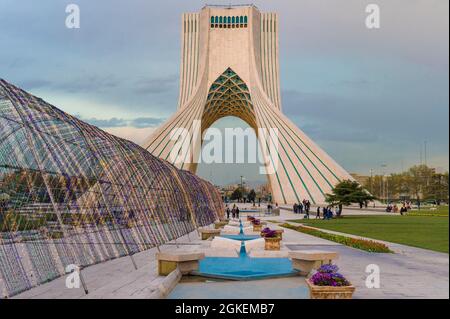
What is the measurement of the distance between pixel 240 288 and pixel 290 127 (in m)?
41.2

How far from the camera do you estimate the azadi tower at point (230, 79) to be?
4800 cm

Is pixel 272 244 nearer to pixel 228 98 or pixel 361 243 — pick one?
pixel 361 243

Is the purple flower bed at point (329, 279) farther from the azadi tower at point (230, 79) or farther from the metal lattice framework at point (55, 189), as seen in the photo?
the azadi tower at point (230, 79)

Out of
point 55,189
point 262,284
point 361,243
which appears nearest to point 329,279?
point 262,284

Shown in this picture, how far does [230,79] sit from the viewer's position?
195 feet

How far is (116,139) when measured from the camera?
1148 centimetres

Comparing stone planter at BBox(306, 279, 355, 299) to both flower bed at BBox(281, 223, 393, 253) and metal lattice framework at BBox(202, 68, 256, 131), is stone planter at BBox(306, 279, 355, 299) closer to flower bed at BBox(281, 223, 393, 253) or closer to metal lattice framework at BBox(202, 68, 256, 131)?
flower bed at BBox(281, 223, 393, 253)

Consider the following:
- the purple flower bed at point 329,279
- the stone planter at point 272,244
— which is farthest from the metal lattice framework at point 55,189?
the purple flower bed at point 329,279

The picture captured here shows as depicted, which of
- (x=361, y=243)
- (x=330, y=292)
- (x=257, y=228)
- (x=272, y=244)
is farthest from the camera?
(x=257, y=228)

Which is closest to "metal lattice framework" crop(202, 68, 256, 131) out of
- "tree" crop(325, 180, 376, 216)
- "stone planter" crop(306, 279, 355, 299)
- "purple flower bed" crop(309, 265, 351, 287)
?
"tree" crop(325, 180, 376, 216)

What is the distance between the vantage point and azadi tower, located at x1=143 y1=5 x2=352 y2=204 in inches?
1890
